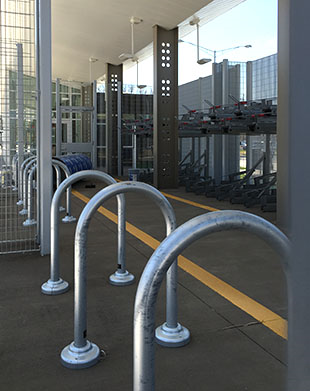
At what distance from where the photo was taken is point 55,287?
3072mm

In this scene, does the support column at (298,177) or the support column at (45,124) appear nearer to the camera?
the support column at (298,177)

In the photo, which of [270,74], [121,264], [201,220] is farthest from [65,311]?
[270,74]

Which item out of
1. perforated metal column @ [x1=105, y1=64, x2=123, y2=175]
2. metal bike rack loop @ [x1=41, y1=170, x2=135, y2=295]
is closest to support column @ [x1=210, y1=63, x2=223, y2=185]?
perforated metal column @ [x1=105, y1=64, x2=123, y2=175]

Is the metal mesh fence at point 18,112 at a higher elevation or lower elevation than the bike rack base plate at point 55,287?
higher

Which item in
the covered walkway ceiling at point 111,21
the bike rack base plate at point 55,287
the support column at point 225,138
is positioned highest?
the covered walkway ceiling at point 111,21

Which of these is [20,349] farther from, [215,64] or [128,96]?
[128,96]

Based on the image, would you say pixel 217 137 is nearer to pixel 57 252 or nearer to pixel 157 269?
pixel 57 252

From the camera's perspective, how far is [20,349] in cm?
222

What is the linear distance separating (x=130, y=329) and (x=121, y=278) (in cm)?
85

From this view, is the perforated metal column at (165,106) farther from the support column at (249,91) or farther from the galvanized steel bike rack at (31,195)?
the galvanized steel bike rack at (31,195)

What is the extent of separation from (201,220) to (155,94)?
9.34m

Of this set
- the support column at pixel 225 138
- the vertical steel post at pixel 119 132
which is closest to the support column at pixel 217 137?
the support column at pixel 225 138

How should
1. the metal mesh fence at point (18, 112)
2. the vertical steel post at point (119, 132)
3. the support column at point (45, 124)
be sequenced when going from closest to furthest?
1. the support column at point (45, 124)
2. the metal mesh fence at point (18, 112)
3. the vertical steel post at point (119, 132)

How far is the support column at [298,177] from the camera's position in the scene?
52cm
